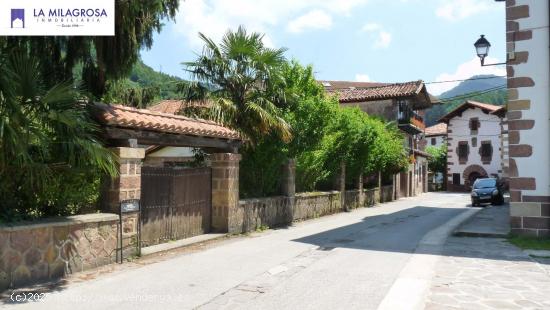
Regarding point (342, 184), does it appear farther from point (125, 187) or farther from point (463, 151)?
point (463, 151)

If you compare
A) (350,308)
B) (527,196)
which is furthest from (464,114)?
(350,308)

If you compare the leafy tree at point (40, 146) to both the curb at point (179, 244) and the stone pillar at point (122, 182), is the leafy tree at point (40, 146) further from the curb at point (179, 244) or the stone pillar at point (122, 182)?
the curb at point (179, 244)

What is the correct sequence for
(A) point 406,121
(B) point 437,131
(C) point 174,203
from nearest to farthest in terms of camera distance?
(C) point 174,203
(A) point 406,121
(B) point 437,131

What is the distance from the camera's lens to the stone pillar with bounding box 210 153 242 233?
12.4 metres

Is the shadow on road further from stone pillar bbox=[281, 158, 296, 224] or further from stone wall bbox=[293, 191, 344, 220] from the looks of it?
stone wall bbox=[293, 191, 344, 220]

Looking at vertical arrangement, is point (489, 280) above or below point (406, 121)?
below

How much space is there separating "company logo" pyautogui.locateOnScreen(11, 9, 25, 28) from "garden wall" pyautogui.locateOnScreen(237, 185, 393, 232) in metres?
7.02

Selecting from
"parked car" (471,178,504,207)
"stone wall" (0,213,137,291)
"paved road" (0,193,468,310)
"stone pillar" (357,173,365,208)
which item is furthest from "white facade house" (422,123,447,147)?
"stone wall" (0,213,137,291)

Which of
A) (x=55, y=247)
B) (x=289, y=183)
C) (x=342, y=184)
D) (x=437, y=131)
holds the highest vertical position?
(x=437, y=131)

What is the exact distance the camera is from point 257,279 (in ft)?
24.1

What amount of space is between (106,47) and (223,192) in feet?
15.9

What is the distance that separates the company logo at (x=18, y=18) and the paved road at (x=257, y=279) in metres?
4.27

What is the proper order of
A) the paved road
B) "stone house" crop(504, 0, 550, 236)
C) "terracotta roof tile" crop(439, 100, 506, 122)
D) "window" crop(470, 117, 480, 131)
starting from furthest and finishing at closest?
"window" crop(470, 117, 480, 131), "terracotta roof tile" crop(439, 100, 506, 122), "stone house" crop(504, 0, 550, 236), the paved road

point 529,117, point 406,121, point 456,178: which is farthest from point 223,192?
point 456,178
